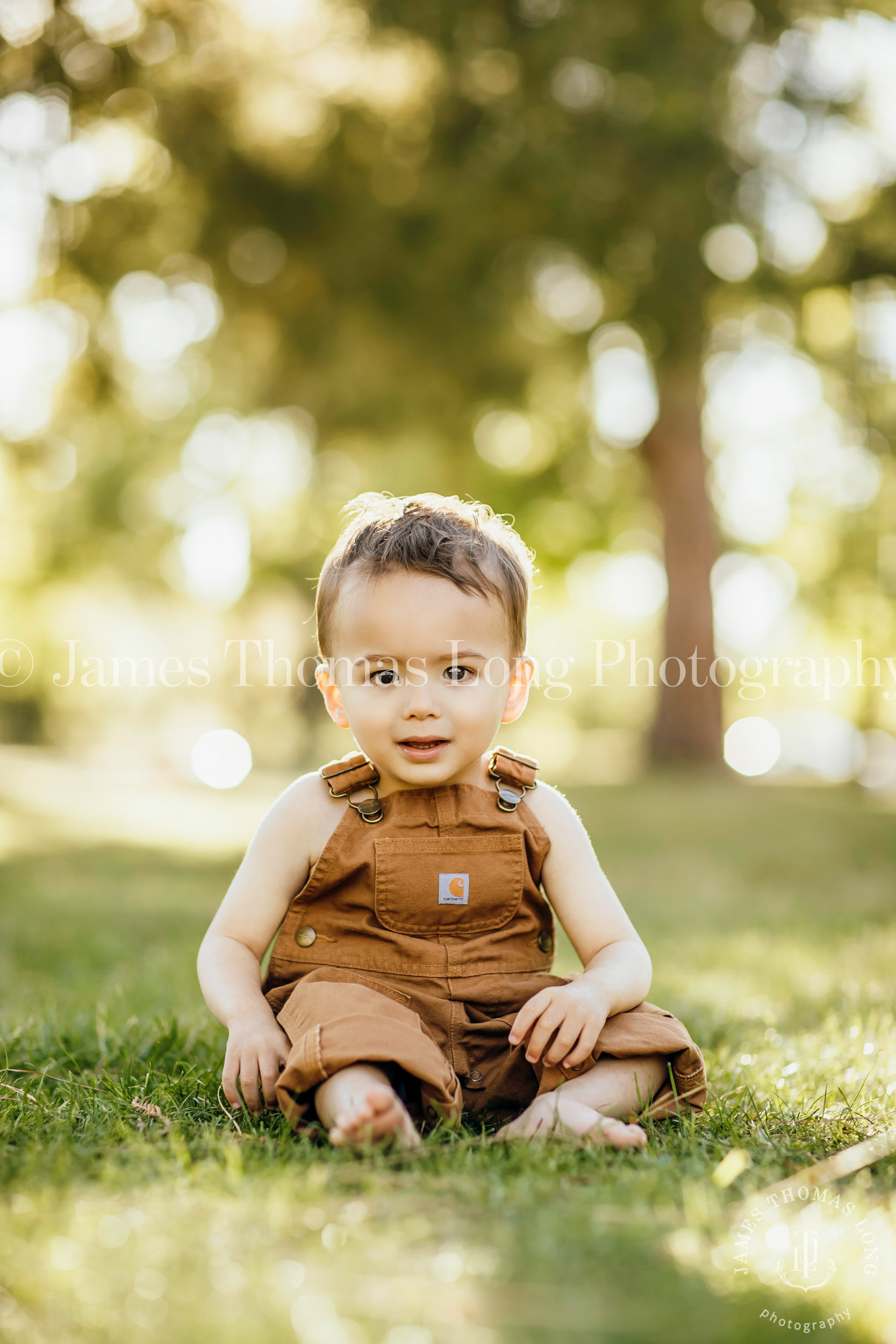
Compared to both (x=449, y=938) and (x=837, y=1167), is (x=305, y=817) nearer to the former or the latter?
(x=449, y=938)

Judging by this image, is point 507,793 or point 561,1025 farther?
point 507,793

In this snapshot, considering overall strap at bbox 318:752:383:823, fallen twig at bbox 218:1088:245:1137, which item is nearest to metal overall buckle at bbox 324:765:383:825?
overall strap at bbox 318:752:383:823

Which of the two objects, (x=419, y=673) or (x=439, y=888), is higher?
(x=419, y=673)

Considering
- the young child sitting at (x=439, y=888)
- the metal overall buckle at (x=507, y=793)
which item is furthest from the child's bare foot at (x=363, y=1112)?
the metal overall buckle at (x=507, y=793)

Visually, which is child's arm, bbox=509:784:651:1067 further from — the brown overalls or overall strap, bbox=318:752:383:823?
overall strap, bbox=318:752:383:823

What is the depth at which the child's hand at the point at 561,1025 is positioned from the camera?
6.78ft

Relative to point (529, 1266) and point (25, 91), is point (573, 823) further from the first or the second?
point (25, 91)

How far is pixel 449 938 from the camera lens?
230 centimetres

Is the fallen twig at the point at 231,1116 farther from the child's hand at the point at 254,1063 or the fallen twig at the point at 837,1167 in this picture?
the fallen twig at the point at 837,1167

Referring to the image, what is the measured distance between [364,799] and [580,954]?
0.58 meters

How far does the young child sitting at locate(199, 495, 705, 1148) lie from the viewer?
2.12 metres

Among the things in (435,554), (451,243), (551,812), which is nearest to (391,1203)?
(551,812)

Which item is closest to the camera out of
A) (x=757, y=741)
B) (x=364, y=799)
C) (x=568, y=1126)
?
(x=568, y=1126)

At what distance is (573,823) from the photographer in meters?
2.43
